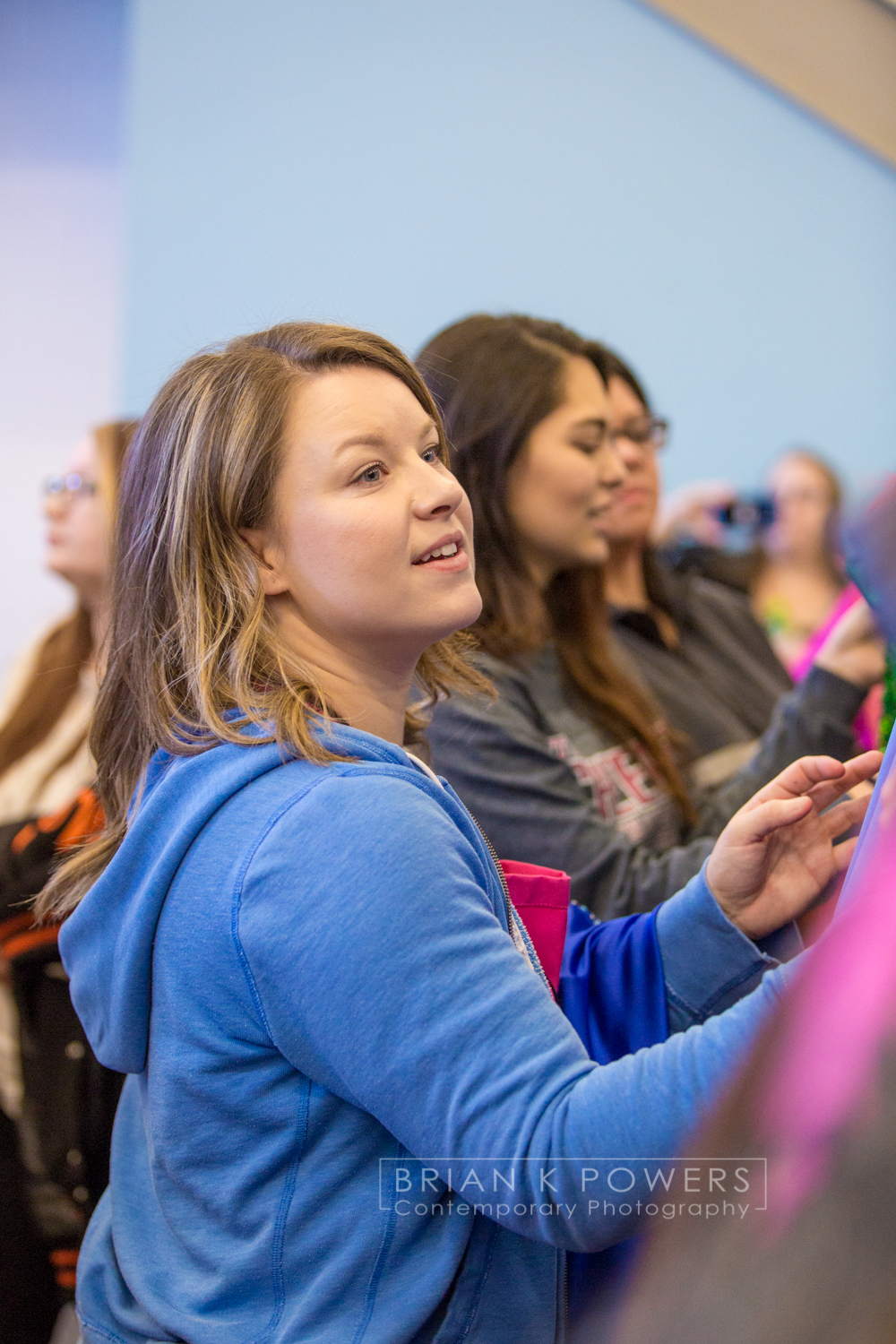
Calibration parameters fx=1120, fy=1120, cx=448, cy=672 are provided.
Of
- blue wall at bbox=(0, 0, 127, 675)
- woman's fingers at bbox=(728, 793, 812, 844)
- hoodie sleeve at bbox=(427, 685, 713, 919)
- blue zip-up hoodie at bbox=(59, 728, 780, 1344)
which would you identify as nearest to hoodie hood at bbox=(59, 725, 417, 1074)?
blue zip-up hoodie at bbox=(59, 728, 780, 1344)

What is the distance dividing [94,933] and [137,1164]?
0.17m

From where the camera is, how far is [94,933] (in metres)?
0.74

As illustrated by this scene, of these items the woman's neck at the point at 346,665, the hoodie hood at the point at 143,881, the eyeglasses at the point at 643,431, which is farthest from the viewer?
the eyeglasses at the point at 643,431

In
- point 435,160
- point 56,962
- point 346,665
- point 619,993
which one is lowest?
point 56,962

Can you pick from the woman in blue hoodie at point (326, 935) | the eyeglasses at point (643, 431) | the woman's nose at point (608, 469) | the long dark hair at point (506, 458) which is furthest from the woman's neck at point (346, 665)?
the eyeglasses at point (643, 431)

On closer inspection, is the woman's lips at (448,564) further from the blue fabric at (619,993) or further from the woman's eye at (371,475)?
the blue fabric at (619,993)

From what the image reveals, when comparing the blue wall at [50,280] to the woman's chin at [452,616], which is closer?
the woman's chin at [452,616]

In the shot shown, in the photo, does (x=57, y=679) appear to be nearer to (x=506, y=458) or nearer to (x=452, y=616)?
(x=506, y=458)

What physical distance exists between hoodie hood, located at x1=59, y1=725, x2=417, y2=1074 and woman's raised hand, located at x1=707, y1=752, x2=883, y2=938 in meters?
0.24

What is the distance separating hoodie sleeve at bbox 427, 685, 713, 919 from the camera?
1.05 meters

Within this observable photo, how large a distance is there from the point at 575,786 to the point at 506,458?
13.9 inches

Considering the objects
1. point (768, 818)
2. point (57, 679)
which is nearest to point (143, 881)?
point (768, 818)

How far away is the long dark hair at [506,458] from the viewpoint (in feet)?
3.89

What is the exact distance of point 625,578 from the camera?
5.68 ft
